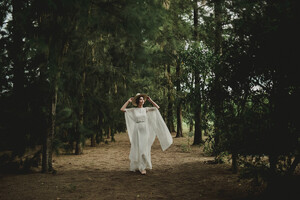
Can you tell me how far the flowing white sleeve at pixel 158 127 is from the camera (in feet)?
27.0

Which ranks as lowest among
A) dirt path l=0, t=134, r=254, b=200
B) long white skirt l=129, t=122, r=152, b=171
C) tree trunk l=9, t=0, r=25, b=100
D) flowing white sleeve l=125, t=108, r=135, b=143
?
dirt path l=0, t=134, r=254, b=200

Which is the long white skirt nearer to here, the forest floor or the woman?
the woman

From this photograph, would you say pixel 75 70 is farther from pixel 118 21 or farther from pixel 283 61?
pixel 283 61

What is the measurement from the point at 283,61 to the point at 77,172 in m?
6.77

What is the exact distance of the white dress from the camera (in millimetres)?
7582

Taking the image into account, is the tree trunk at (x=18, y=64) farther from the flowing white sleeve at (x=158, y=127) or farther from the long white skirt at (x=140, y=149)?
the flowing white sleeve at (x=158, y=127)

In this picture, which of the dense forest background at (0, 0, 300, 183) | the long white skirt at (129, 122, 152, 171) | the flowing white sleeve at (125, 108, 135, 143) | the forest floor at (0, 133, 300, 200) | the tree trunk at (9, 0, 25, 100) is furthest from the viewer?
the flowing white sleeve at (125, 108, 135, 143)

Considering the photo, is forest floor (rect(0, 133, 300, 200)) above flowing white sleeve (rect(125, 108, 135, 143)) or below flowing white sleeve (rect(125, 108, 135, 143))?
below

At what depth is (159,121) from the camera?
8.36 m

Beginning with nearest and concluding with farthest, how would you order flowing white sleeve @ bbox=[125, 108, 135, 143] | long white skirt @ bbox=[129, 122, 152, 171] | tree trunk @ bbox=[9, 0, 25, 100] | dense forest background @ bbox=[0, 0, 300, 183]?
1. dense forest background @ bbox=[0, 0, 300, 183]
2. tree trunk @ bbox=[9, 0, 25, 100]
3. long white skirt @ bbox=[129, 122, 152, 171]
4. flowing white sleeve @ bbox=[125, 108, 135, 143]

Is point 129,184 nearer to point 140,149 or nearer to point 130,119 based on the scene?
point 140,149

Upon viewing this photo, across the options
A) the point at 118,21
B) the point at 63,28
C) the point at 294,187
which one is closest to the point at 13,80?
the point at 63,28

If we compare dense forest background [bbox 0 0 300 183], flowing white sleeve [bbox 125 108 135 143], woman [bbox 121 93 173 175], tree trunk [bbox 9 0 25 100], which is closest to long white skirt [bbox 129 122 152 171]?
woman [bbox 121 93 173 175]

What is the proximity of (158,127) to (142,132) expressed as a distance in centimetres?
81
